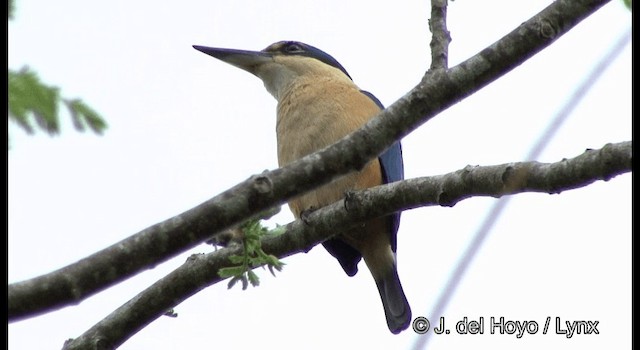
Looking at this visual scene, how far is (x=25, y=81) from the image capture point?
91.6 inches

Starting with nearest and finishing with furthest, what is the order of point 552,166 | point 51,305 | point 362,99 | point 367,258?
point 51,305 → point 552,166 → point 367,258 → point 362,99

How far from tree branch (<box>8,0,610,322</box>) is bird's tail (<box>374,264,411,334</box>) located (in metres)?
3.20

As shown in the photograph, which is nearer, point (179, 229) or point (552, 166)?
point (179, 229)

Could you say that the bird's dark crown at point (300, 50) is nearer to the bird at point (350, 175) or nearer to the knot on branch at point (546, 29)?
the bird at point (350, 175)

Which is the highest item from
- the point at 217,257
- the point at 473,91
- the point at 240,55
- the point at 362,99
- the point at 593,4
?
the point at 240,55

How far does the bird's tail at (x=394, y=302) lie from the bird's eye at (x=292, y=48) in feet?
7.62

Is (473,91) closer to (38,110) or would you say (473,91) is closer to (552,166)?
(552,166)

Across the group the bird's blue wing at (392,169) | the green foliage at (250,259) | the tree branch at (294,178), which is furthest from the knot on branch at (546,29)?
the bird's blue wing at (392,169)

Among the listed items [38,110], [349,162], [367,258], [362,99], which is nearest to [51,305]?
[38,110]

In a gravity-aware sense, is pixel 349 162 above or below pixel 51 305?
above

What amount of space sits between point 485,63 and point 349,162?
69 cm

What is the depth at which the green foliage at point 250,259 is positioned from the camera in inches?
124

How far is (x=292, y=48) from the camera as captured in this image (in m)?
7.57

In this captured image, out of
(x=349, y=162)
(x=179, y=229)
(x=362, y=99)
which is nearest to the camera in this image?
(x=179, y=229)
